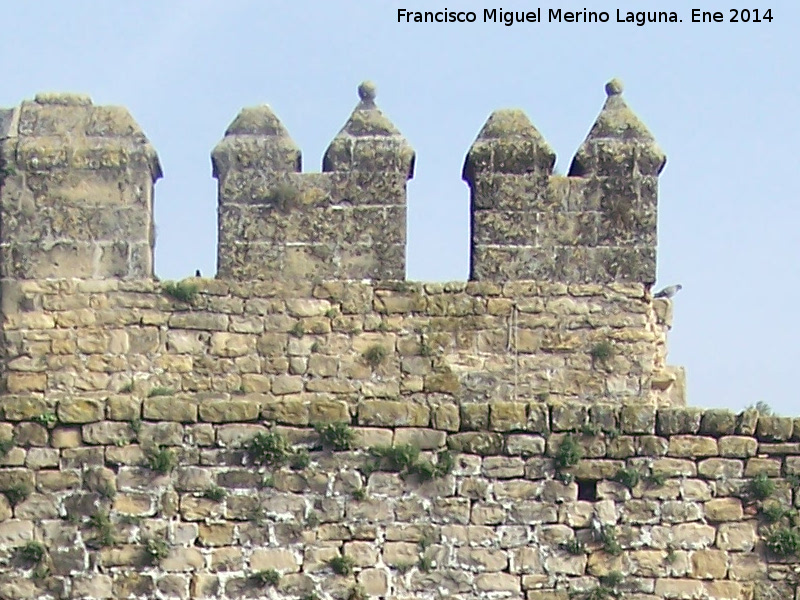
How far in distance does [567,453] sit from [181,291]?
141 inches

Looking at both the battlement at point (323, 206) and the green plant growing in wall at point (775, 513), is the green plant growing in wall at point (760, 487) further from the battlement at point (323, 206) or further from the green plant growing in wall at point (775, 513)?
the battlement at point (323, 206)

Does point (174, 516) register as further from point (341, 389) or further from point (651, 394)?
point (651, 394)

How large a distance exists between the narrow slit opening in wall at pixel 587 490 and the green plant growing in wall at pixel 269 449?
1.75 m

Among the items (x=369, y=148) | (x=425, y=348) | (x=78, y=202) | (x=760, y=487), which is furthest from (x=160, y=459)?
(x=760, y=487)

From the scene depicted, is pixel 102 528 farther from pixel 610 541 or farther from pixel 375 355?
pixel 610 541

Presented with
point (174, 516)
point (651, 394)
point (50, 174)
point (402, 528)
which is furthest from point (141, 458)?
point (651, 394)

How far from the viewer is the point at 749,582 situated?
29.9ft

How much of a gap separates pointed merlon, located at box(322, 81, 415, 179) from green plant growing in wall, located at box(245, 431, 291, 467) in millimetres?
3009

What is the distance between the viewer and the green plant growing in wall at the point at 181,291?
11.3 metres

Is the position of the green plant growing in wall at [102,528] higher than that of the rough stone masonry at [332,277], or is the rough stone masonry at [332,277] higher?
the rough stone masonry at [332,277]

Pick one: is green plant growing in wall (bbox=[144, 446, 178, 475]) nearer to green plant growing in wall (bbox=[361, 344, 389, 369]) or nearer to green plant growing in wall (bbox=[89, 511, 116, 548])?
green plant growing in wall (bbox=[89, 511, 116, 548])

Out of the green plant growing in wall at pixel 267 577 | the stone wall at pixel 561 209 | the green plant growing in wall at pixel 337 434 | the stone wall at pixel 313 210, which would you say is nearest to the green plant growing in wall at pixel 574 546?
the green plant growing in wall at pixel 337 434

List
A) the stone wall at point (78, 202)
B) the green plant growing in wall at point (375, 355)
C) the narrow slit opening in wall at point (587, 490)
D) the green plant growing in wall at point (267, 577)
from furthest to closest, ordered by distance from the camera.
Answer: the stone wall at point (78, 202) → the green plant growing in wall at point (375, 355) → the narrow slit opening in wall at point (587, 490) → the green plant growing in wall at point (267, 577)

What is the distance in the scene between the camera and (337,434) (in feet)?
29.8
